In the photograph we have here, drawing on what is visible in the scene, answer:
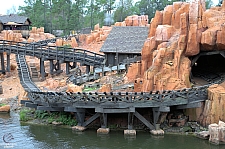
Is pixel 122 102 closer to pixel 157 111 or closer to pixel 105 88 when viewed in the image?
pixel 157 111

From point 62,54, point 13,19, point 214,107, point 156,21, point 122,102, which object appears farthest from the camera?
point 13,19

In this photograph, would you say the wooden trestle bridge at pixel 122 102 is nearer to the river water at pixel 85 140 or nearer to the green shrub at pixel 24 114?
the river water at pixel 85 140

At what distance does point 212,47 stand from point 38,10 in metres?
56.3

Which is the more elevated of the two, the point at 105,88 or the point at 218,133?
the point at 105,88

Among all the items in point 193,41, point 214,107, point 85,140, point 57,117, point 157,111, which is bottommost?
point 85,140

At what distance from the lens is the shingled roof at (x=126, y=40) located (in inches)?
1454

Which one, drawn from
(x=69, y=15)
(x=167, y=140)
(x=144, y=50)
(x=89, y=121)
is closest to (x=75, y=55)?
(x=144, y=50)

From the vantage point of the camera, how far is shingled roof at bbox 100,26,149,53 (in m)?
36.9

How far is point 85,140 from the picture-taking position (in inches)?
888

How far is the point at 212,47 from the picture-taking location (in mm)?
26203

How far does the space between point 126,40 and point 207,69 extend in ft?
33.9

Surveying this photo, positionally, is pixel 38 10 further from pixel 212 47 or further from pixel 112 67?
pixel 212 47

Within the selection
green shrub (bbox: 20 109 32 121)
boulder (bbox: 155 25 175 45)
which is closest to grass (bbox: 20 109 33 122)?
green shrub (bbox: 20 109 32 121)

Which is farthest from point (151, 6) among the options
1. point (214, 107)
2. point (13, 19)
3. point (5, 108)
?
point (214, 107)
